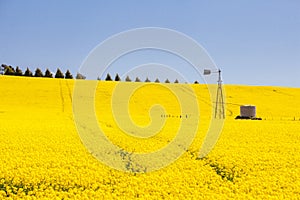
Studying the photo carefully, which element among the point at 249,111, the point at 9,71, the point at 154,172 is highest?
the point at 9,71

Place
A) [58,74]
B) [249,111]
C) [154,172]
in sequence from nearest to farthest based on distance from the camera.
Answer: [154,172] < [249,111] < [58,74]

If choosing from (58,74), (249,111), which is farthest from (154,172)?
(58,74)

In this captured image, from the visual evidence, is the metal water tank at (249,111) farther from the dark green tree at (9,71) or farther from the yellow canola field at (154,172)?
the dark green tree at (9,71)

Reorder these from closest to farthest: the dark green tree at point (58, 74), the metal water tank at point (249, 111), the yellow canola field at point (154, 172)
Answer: the yellow canola field at point (154, 172), the metal water tank at point (249, 111), the dark green tree at point (58, 74)

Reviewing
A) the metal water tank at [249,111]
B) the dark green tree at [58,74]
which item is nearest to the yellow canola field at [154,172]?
the metal water tank at [249,111]

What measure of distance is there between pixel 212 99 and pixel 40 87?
26.1 m

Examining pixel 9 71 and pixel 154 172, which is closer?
pixel 154 172

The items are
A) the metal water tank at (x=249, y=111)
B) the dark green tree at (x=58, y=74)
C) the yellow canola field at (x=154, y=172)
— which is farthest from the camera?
the dark green tree at (x=58, y=74)

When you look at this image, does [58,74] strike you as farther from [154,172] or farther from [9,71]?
[154,172]

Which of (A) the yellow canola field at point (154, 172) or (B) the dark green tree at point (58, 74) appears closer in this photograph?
(A) the yellow canola field at point (154, 172)

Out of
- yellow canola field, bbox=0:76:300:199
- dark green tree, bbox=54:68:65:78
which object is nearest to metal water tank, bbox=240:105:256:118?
yellow canola field, bbox=0:76:300:199

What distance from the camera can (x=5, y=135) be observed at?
16609 mm

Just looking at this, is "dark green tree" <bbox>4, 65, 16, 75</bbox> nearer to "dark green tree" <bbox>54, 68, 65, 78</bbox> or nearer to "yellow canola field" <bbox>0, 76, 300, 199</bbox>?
"dark green tree" <bbox>54, 68, 65, 78</bbox>

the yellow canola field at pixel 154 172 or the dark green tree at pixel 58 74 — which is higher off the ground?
the dark green tree at pixel 58 74
